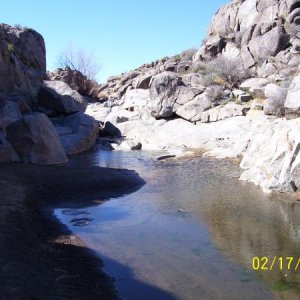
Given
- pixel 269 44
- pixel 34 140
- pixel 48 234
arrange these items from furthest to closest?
1. pixel 269 44
2. pixel 34 140
3. pixel 48 234

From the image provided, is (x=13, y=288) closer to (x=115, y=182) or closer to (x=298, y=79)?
(x=115, y=182)

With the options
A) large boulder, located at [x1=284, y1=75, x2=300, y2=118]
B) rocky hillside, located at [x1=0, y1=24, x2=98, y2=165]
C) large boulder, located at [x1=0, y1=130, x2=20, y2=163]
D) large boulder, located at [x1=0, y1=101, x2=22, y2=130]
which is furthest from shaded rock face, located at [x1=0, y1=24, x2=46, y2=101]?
large boulder, located at [x1=284, y1=75, x2=300, y2=118]

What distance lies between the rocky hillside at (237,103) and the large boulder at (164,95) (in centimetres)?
7

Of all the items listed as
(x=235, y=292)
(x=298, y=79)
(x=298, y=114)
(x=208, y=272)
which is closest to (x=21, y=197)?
(x=208, y=272)

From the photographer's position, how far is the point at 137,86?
39438mm

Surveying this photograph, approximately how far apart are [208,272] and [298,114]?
13639mm

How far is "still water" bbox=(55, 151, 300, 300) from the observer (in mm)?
5973

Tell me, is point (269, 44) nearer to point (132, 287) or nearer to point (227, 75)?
point (227, 75)

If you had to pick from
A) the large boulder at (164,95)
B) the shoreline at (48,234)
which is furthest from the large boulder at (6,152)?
the large boulder at (164,95)

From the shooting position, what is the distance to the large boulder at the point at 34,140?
1641 centimetres

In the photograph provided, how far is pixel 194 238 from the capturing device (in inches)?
319

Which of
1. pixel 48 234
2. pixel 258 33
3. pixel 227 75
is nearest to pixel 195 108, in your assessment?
pixel 227 75

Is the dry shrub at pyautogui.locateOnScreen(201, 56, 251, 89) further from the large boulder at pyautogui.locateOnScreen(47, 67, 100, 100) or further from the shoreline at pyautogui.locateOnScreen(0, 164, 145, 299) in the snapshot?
the large boulder at pyautogui.locateOnScreen(47, 67, 100, 100)
